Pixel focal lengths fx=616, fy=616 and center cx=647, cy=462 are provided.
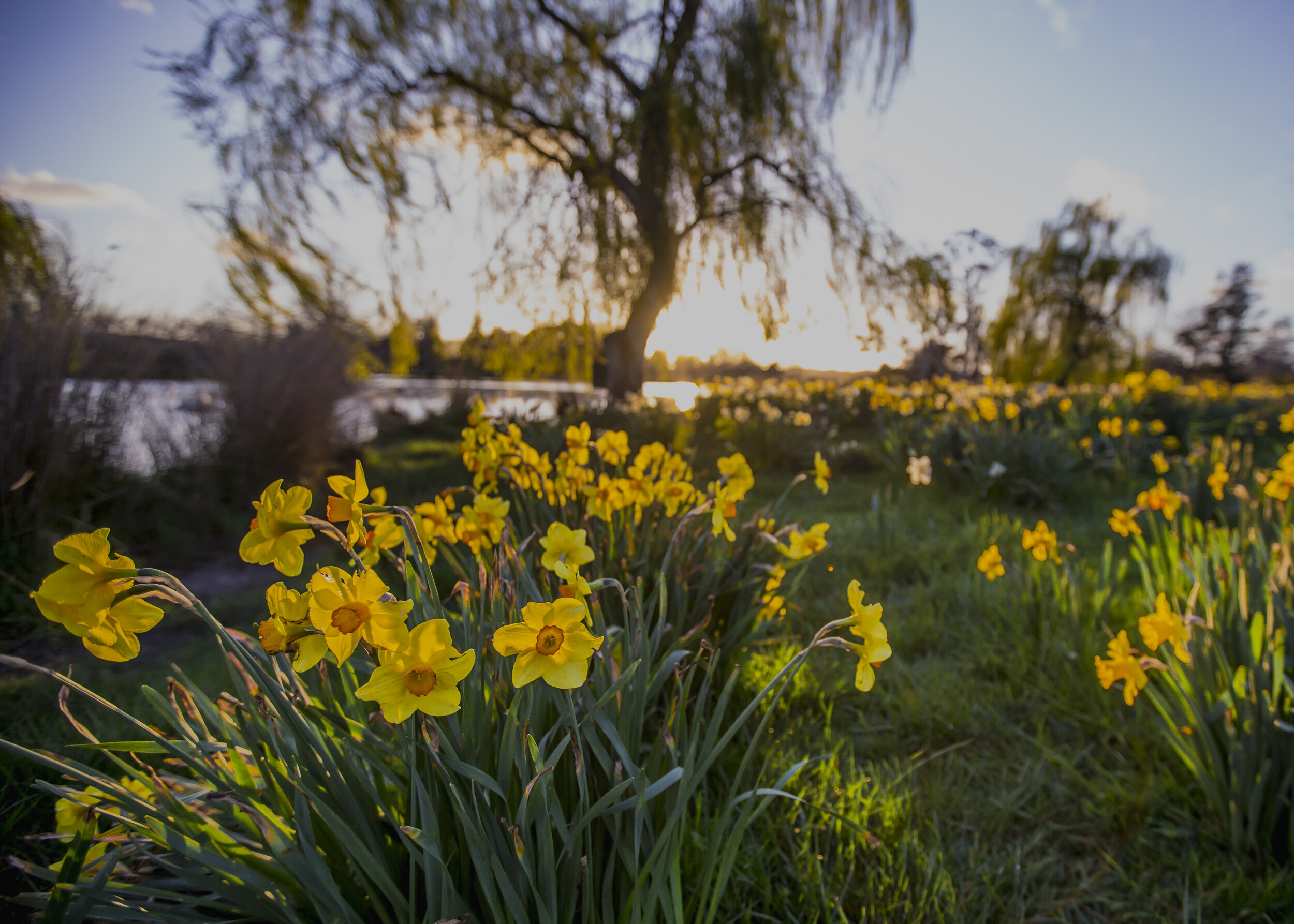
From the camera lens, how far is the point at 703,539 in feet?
5.80

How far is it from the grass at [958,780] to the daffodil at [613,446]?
27.6 inches

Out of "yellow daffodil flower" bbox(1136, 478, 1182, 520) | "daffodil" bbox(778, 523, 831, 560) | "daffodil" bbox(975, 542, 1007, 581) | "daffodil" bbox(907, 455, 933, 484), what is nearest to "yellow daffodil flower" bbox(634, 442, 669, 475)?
"daffodil" bbox(778, 523, 831, 560)

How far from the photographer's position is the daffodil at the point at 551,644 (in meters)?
0.66

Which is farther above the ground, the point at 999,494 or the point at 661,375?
the point at 661,375

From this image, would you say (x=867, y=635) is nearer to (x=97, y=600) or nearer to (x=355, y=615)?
(x=355, y=615)

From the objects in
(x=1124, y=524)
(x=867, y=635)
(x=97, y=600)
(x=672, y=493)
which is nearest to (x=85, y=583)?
(x=97, y=600)

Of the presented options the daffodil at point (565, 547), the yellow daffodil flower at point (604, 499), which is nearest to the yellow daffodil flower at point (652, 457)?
the yellow daffodil flower at point (604, 499)

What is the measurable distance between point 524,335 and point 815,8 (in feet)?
14.5

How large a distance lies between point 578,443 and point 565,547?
71cm

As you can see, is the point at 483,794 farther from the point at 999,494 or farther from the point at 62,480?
the point at 999,494

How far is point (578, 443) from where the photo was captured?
69.3 inches

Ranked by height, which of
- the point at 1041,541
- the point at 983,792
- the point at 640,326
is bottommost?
the point at 983,792

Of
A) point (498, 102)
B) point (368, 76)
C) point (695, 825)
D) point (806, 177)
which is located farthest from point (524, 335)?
point (695, 825)

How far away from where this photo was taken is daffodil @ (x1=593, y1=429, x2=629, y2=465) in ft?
5.96
